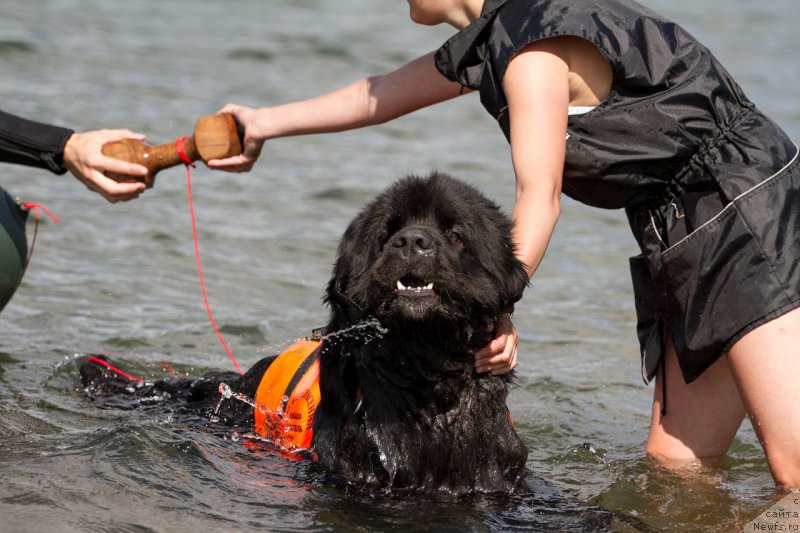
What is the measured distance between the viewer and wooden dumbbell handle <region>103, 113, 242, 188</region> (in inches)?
187

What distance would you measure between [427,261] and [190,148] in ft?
5.56

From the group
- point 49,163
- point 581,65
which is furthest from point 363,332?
point 49,163

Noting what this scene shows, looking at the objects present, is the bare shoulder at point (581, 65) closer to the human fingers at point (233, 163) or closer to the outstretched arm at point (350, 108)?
the outstretched arm at point (350, 108)

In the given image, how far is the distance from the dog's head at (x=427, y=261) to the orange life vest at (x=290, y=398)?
56cm

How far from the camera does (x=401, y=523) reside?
3.80 meters

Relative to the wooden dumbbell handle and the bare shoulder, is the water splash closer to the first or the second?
the bare shoulder

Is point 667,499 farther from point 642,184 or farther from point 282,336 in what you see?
point 282,336

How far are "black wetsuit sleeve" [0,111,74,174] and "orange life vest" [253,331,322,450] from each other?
1401 millimetres

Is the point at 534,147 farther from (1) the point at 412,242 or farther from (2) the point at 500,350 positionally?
(2) the point at 500,350

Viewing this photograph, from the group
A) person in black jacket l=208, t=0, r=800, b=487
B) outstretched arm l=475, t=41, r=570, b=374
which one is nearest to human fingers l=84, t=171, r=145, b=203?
person in black jacket l=208, t=0, r=800, b=487

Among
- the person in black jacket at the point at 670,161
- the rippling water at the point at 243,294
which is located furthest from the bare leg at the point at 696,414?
the person in black jacket at the point at 670,161

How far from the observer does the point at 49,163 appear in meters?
4.99

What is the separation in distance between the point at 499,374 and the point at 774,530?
1172mm

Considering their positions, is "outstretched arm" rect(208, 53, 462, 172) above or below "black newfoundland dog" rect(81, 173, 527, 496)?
above
